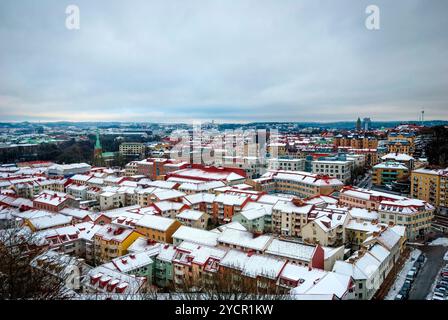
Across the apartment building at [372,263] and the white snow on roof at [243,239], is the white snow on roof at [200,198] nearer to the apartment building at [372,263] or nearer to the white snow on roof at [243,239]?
the white snow on roof at [243,239]

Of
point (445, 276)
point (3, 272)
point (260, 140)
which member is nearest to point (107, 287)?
point (3, 272)

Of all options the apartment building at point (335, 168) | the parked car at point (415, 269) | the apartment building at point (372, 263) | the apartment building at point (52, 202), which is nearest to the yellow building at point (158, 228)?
the apartment building at point (52, 202)

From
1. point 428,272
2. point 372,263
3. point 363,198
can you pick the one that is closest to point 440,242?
point 428,272

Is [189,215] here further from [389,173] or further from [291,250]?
[389,173]

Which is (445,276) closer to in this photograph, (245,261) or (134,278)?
A: (245,261)

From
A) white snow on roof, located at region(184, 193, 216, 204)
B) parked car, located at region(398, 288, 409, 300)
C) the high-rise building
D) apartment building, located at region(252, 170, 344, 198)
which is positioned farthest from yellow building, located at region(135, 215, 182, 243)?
the high-rise building
